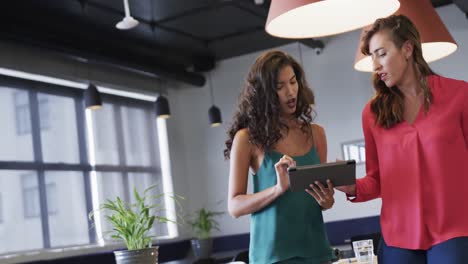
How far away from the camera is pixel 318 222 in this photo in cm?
189

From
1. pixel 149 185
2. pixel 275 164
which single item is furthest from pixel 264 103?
pixel 149 185

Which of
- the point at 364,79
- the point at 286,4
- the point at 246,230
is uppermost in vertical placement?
the point at 364,79

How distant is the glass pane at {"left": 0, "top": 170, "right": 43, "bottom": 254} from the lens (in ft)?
22.8

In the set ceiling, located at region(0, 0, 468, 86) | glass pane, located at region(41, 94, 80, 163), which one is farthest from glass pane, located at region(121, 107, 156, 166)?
glass pane, located at region(41, 94, 80, 163)

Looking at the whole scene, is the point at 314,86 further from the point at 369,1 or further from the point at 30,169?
the point at 369,1

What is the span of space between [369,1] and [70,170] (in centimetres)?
622

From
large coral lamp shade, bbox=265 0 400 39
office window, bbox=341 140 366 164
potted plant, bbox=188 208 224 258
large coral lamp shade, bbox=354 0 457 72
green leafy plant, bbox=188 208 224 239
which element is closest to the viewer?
large coral lamp shade, bbox=265 0 400 39

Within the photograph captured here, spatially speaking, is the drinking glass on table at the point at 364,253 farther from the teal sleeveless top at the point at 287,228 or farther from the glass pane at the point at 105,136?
the glass pane at the point at 105,136

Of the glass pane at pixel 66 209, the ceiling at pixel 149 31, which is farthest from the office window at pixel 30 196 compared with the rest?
the ceiling at pixel 149 31

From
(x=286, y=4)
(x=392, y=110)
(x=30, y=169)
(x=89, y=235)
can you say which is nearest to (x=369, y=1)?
(x=286, y=4)

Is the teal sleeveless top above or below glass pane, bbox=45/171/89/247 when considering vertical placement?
below

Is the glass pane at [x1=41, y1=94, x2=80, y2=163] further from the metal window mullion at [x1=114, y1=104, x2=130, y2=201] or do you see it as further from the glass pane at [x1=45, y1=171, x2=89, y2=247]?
the metal window mullion at [x1=114, y1=104, x2=130, y2=201]

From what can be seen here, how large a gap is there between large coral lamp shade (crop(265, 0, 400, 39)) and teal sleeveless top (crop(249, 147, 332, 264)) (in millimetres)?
603

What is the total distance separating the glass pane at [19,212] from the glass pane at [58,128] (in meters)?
0.43
